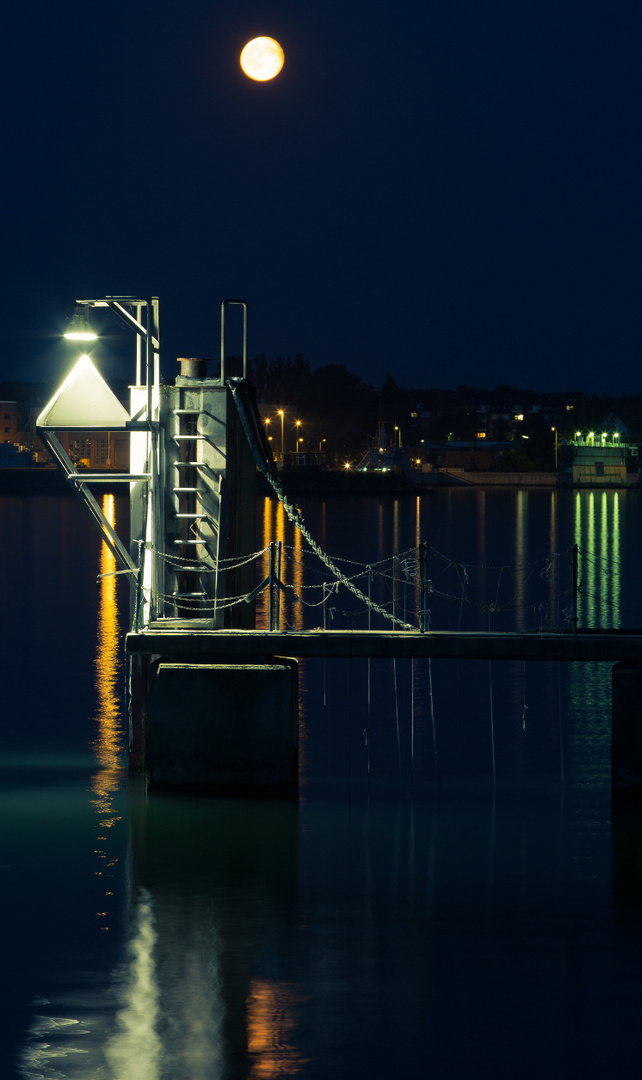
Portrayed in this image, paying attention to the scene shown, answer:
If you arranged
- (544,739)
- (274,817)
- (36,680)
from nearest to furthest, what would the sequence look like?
(274,817) < (544,739) < (36,680)

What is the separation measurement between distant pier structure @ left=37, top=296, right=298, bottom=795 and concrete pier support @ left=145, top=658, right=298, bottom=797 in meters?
0.01

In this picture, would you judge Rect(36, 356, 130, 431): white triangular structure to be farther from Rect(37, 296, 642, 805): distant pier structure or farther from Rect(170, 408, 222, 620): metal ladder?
Rect(170, 408, 222, 620): metal ladder

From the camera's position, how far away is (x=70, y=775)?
19.9m

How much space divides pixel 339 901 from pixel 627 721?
15.1ft

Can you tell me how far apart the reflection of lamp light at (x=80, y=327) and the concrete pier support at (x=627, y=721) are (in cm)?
855

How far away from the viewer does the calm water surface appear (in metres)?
10.1

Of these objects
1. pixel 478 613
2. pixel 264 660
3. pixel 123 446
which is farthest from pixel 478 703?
pixel 123 446

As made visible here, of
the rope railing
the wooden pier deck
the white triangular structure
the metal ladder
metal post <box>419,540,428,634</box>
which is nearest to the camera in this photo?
the wooden pier deck

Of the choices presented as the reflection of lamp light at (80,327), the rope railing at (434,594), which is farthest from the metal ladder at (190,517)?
the reflection of lamp light at (80,327)

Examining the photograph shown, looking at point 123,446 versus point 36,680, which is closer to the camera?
point 36,680

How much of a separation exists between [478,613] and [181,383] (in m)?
30.3

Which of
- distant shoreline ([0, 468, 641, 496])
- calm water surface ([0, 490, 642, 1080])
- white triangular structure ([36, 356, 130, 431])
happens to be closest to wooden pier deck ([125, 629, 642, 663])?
calm water surface ([0, 490, 642, 1080])

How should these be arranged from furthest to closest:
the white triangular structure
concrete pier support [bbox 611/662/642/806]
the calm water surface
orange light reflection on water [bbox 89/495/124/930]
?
the white triangular structure < orange light reflection on water [bbox 89/495/124/930] < concrete pier support [bbox 611/662/642/806] < the calm water surface

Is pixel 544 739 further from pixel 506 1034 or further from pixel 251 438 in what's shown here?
pixel 506 1034
